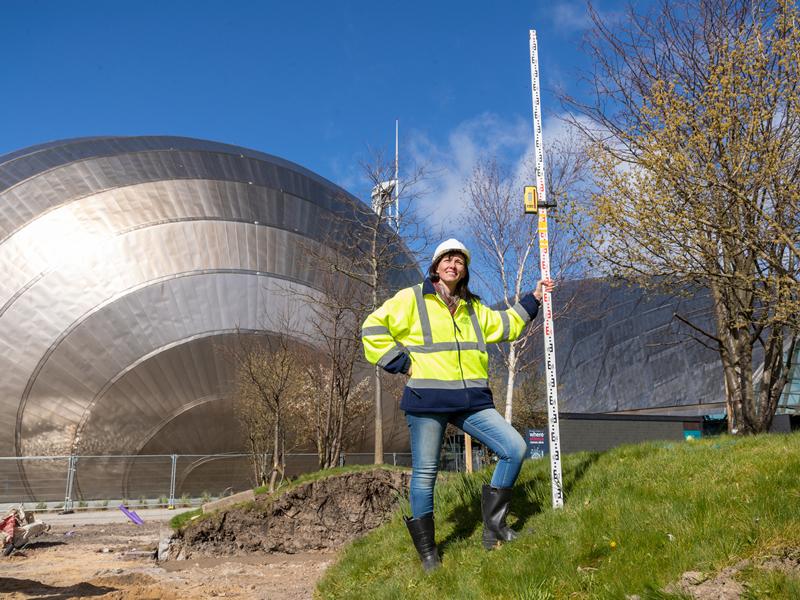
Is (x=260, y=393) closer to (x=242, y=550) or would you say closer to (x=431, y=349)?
(x=242, y=550)

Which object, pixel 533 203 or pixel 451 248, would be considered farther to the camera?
pixel 533 203

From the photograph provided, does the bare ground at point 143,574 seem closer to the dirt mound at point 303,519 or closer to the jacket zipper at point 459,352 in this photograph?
the dirt mound at point 303,519

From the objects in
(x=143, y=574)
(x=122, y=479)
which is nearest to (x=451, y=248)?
(x=143, y=574)

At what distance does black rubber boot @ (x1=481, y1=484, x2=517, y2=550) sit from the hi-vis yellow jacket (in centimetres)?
60

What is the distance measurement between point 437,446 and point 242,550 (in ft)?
23.0

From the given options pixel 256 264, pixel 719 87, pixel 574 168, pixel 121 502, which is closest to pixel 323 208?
pixel 256 264

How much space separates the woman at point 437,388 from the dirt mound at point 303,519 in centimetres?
602

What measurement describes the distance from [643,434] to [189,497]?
22.2 m

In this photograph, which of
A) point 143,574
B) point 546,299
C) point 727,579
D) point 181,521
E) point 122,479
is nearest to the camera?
point 727,579

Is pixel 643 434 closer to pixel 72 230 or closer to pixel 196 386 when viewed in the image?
pixel 196 386

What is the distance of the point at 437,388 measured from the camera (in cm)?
452

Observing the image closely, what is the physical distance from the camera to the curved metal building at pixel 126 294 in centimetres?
2016

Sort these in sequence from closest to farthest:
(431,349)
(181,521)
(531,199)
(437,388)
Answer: (437,388) → (431,349) → (531,199) → (181,521)

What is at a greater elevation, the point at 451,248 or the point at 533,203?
the point at 533,203
